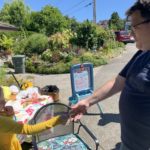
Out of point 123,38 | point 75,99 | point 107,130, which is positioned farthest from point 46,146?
point 123,38

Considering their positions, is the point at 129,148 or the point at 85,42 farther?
the point at 85,42

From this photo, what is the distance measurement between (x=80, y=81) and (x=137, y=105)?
209 inches

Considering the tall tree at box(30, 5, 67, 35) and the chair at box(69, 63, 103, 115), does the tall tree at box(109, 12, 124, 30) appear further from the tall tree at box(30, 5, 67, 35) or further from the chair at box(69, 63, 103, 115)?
the chair at box(69, 63, 103, 115)

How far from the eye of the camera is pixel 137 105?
2428 millimetres

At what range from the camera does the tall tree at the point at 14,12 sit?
2127 inches

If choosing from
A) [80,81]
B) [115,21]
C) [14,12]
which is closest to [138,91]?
[80,81]

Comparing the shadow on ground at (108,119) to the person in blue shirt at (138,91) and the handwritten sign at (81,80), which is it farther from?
the person in blue shirt at (138,91)

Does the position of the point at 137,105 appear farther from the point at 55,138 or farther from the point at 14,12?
the point at 14,12

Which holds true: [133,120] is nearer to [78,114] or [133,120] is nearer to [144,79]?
[144,79]

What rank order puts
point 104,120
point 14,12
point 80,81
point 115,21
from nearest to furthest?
point 104,120 < point 80,81 < point 14,12 < point 115,21

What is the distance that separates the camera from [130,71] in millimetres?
2529

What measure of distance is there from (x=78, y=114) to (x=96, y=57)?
14200 millimetres

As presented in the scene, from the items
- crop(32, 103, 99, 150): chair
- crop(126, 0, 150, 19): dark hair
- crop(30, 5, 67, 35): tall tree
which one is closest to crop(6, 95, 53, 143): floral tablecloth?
crop(32, 103, 99, 150): chair

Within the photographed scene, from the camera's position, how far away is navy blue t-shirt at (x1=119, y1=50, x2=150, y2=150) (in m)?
2.39
